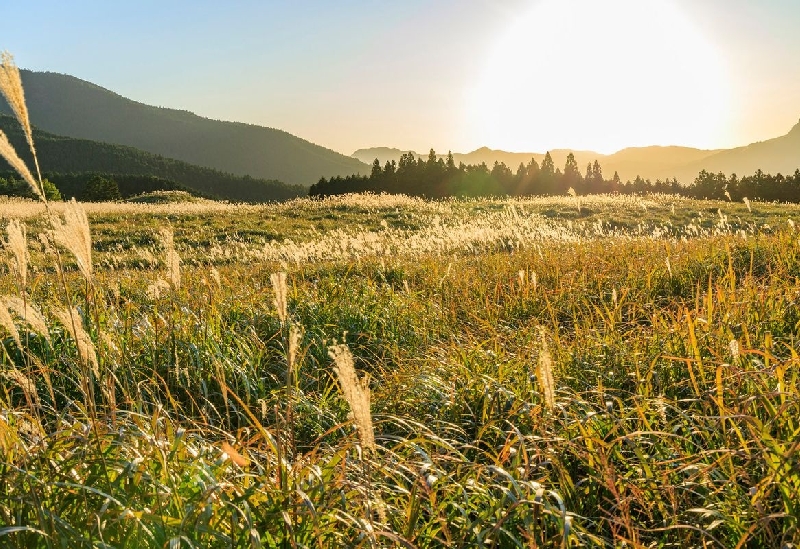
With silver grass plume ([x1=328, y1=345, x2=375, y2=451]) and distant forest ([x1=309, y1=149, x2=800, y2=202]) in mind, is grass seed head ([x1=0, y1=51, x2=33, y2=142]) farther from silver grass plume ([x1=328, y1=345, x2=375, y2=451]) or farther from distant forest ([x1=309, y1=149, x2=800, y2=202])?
distant forest ([x1=309, y1=149, x2=800, y2=202])

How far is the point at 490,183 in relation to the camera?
68750 mm

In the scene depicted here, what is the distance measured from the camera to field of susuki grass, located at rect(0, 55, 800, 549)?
1918mm

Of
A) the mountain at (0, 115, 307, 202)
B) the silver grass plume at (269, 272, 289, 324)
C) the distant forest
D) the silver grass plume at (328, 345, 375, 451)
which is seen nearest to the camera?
the silver grass plume at (328, 345, 375, 451)

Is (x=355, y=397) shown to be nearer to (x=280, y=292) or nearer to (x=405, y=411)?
(x=280, y=292)

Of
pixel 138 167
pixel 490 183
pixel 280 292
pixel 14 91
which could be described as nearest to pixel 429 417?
pixel 280 292

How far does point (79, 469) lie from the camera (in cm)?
219

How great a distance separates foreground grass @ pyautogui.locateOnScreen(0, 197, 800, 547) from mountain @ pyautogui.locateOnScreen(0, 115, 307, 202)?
135 m

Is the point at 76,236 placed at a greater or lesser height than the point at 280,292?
greater

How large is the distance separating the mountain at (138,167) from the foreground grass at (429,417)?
135483mm

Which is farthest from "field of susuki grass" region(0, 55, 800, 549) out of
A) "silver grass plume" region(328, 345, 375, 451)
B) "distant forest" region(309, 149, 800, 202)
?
"distant forest" region(309, 149, 800, 202)

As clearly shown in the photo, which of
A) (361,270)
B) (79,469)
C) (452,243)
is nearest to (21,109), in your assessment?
(79,469)

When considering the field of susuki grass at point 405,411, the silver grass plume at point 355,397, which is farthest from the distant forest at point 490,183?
the silver grass plume at point 355,397

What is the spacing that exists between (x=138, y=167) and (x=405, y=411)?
160 meters

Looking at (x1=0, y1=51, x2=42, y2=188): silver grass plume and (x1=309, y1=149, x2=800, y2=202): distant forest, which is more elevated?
(x1=309, y1=149, x2=800, y2=202): distant forest
